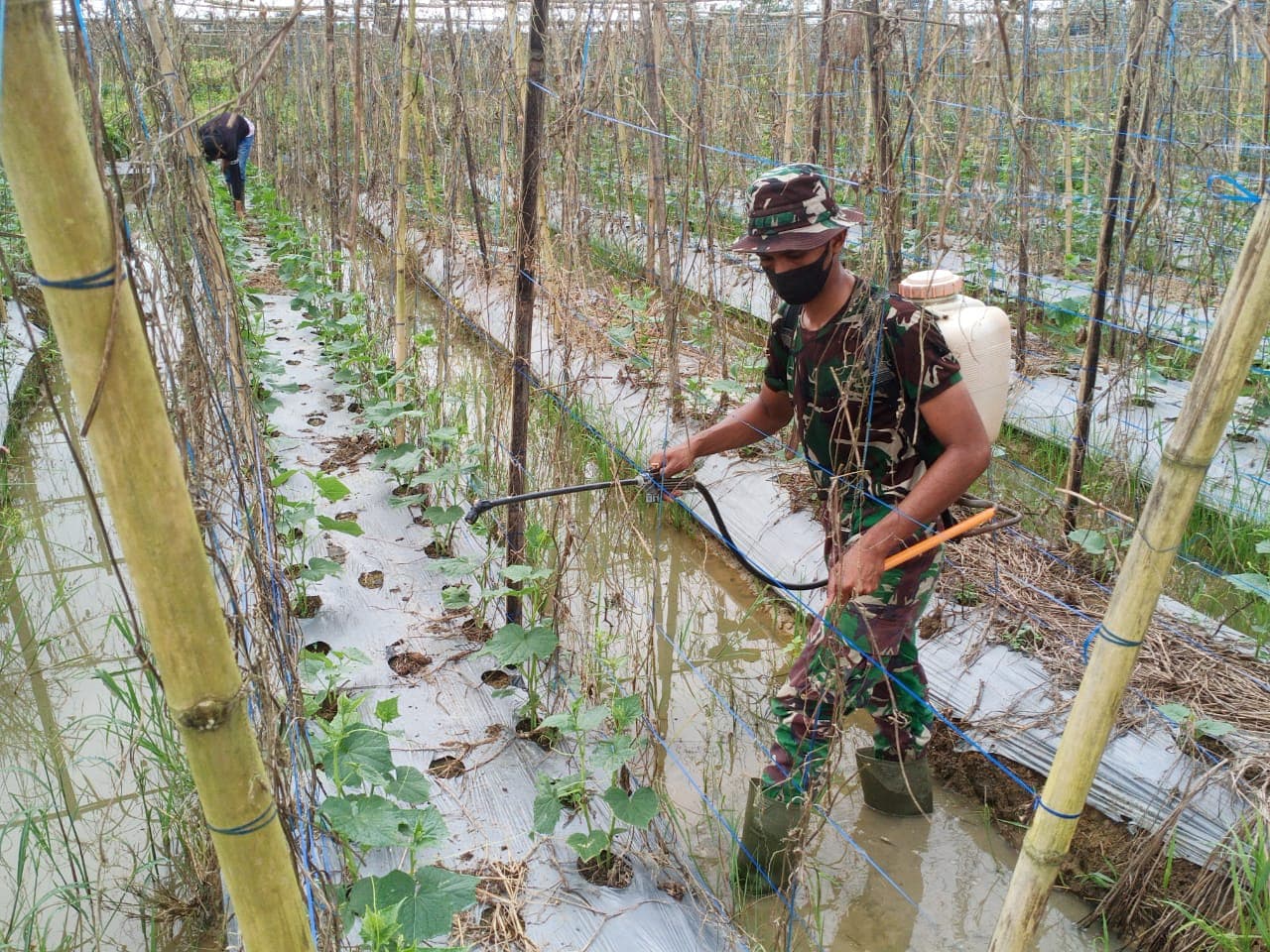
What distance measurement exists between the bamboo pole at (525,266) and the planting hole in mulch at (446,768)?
593mm

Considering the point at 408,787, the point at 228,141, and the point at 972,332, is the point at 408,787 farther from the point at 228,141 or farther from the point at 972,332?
the point at 228,141

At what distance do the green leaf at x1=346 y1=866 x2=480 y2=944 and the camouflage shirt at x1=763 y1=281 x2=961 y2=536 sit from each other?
3.65 feet

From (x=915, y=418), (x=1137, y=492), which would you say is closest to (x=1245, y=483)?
(x=1137, y=492)

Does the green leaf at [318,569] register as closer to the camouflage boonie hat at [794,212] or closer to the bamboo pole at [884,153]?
the camouflage boonie hat at [794,212]

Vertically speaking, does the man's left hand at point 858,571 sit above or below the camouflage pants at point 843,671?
above

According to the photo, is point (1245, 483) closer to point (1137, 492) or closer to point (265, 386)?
point (1137, 492)

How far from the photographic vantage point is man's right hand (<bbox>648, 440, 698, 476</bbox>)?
273 centimetres

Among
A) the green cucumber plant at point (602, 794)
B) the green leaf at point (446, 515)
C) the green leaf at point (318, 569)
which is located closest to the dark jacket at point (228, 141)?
the green leaf at point (446, 515)

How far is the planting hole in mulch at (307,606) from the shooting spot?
11.6ft

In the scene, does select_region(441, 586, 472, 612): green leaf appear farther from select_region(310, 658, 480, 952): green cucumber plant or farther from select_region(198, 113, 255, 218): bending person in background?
select_region(198, 113, 255, 218): bending person in background

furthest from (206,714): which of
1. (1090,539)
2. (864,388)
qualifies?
(1090,539)

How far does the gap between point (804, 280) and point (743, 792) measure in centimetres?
169

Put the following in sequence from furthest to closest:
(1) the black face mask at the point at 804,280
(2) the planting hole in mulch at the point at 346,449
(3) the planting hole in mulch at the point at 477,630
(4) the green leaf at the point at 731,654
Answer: (2) the planting hole in mulch at the point at 346,449 < (4) the green leaf at the point at 731,654 < (3) the planting hole in mulch at the point at 477,630 < (1) the black face mask at the point at 804,280

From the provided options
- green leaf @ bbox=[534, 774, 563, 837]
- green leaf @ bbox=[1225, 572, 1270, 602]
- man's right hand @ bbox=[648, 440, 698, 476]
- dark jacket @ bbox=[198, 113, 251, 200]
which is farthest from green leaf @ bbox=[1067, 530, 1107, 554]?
dark jacket @ bbox=[198, 113, 251, 200]
